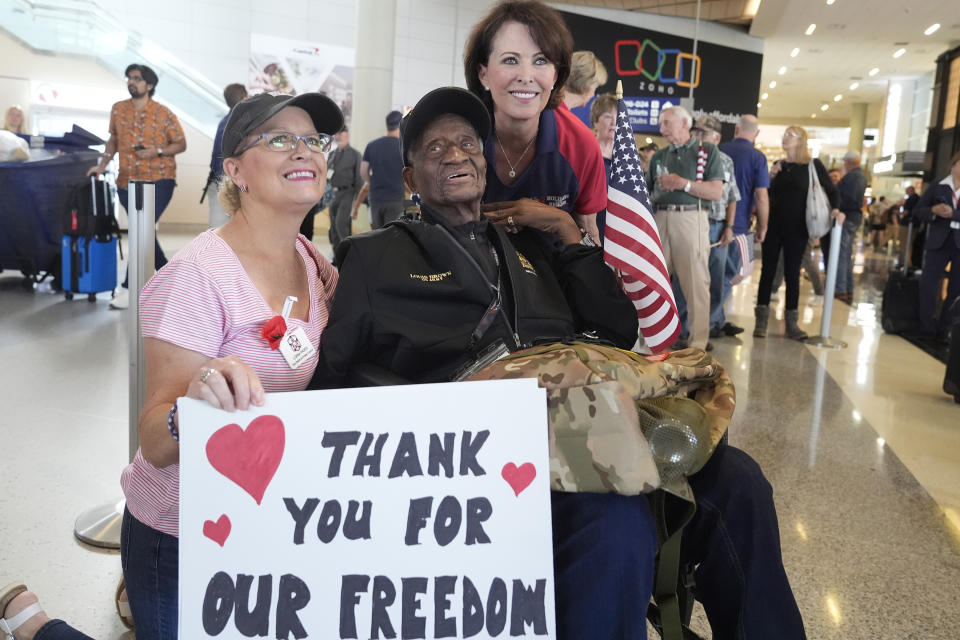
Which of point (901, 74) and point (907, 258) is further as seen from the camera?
point (901, 74)

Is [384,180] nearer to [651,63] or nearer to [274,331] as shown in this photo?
[274,331]

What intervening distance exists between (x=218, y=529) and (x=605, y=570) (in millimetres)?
558

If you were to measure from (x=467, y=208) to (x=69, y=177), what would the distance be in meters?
6.05

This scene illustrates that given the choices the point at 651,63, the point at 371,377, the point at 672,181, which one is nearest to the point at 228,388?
the point at 371,377

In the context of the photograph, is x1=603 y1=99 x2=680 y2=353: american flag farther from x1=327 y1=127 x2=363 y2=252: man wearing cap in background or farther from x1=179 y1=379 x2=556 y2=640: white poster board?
x1=327 y1=127 x2=363 y2=252: man wearing cap in background

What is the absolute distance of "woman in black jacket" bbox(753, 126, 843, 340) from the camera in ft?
20.8

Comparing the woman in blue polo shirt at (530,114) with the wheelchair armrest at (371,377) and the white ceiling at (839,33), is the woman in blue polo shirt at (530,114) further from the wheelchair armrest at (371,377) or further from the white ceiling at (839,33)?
the white ceiling at (839,33)

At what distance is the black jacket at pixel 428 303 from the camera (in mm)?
1547

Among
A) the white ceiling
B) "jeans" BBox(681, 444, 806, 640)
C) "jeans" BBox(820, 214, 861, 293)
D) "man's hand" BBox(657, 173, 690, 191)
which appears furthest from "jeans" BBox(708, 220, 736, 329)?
the white ceiling

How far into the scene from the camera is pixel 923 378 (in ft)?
16.8

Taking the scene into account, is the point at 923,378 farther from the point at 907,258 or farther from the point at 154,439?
the point at 154,439

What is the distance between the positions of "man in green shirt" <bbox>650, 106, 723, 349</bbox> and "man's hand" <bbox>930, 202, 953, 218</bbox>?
7.61 feet

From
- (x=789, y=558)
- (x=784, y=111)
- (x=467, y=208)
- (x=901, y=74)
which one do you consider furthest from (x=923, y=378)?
(x=784, y=111)

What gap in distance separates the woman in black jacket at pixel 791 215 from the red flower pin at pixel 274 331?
557 centimetres
